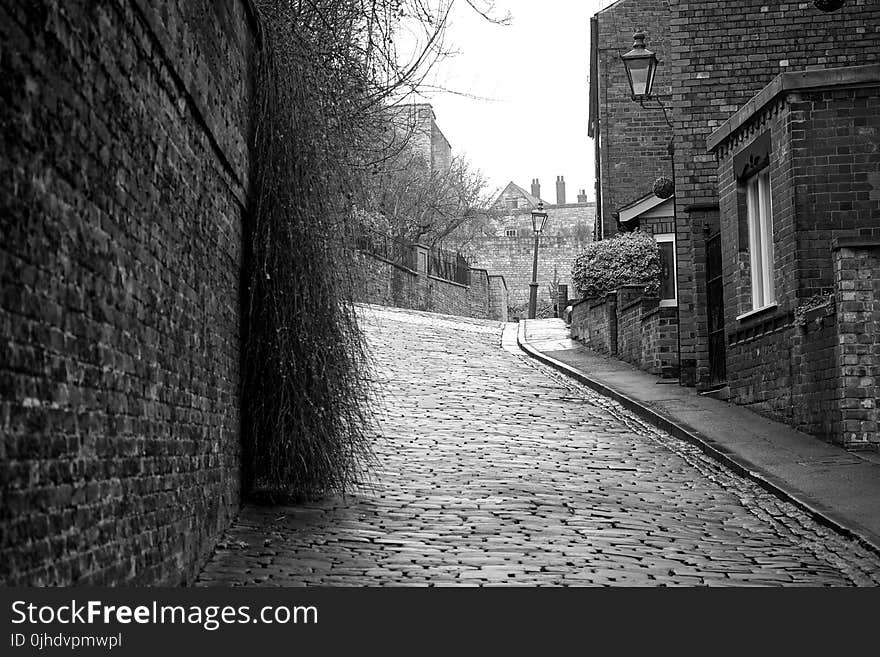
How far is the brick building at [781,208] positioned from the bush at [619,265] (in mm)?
5918

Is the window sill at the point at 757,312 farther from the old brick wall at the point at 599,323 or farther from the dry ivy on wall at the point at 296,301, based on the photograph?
the old brick wall at the point at 599,323

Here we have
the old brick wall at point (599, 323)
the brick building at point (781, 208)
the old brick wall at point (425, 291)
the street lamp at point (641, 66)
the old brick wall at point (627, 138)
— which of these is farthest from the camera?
the old brick wall at point (425, 291)

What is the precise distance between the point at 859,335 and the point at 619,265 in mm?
12661

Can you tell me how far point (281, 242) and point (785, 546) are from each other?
441 cm

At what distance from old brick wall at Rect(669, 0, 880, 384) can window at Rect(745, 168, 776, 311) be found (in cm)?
277

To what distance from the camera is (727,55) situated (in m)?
17.8

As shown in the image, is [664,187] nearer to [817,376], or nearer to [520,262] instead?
[817,376]

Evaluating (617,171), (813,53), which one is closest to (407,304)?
(617,171)

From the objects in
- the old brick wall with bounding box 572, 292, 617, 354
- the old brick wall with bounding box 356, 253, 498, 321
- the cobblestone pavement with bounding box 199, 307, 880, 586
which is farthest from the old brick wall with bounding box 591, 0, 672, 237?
the cobblestone pavement with bounding box 199, 307, 880, 586

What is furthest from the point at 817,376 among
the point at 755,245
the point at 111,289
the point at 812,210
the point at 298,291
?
the point at 111,289

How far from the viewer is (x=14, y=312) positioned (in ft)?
11.5

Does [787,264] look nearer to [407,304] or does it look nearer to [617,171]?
[617,171]

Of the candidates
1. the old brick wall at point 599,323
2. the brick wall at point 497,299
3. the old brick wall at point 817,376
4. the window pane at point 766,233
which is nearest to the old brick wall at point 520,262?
the brick wall at point 497,299

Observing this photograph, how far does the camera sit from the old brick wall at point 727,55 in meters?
17.6
